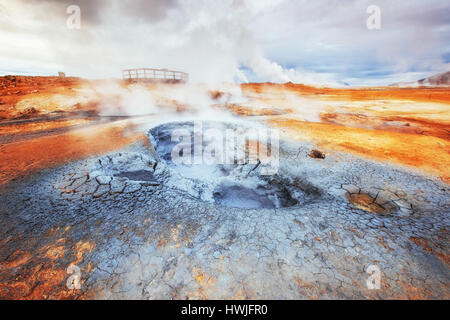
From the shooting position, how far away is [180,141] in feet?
21.5

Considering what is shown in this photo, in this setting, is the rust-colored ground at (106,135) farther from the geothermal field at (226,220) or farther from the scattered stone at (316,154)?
the scattered stone at (316,154)

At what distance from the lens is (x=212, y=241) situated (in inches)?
91.7

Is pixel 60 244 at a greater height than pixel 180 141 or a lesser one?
lesser

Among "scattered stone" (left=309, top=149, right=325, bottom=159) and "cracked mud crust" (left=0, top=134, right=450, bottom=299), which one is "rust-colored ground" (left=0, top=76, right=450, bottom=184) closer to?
"scattered stone" (left=309, top=149, right=325, bottom=159)

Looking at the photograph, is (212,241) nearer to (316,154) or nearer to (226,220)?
(226,220)

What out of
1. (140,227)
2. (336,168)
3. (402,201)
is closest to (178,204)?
(140,227)

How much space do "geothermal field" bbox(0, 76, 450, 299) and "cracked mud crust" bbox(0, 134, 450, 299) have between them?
0.01 meters

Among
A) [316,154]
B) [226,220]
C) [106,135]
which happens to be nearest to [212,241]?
[226,220]

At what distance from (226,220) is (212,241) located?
1.38 feet

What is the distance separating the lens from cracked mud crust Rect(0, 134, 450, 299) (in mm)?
1822

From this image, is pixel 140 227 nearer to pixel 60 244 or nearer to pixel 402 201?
pixel 60 244

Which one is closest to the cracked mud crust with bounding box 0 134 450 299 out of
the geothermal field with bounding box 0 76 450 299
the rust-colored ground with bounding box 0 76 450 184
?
the geothermal field with bounding box 0 76 450 299
